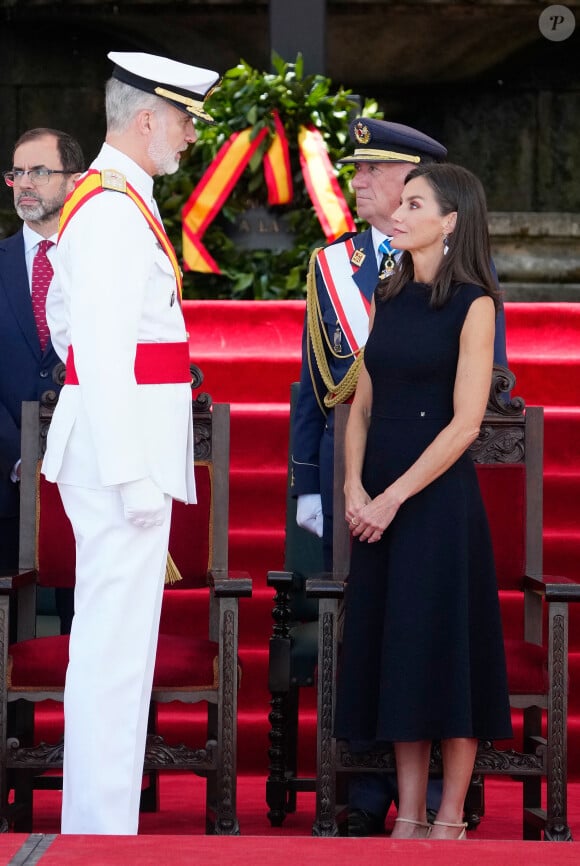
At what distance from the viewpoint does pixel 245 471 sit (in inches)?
175

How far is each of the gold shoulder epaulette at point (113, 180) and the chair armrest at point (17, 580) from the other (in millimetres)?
812

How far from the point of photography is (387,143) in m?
3.32

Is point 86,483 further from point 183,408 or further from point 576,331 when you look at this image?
point 576,331

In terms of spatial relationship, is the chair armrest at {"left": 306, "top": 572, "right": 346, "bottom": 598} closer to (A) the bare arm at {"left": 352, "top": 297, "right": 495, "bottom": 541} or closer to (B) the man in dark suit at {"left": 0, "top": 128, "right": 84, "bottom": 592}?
(A) the bare arm at {"left": 352, "top": 297, "right": 495, "bottom": 541}

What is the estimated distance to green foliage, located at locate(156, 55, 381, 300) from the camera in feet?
18.1

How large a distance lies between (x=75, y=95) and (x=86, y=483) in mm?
5729

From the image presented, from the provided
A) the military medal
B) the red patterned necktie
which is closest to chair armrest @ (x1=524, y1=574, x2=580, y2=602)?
the military medal

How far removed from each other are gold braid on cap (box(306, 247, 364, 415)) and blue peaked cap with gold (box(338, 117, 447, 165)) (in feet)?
0.84

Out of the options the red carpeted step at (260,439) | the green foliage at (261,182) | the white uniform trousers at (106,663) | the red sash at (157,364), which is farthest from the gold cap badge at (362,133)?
the green foliage at (261,182)

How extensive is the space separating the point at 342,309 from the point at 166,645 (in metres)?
0.82

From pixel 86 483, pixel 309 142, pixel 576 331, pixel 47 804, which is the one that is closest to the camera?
pixel 86 483

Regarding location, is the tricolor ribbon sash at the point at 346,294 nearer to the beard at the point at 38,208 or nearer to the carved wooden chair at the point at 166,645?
the carved wooden chair at the point at 166,645

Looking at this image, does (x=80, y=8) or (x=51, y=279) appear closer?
(x=51, y=279)

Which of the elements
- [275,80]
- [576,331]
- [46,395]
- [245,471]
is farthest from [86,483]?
[275,80]
